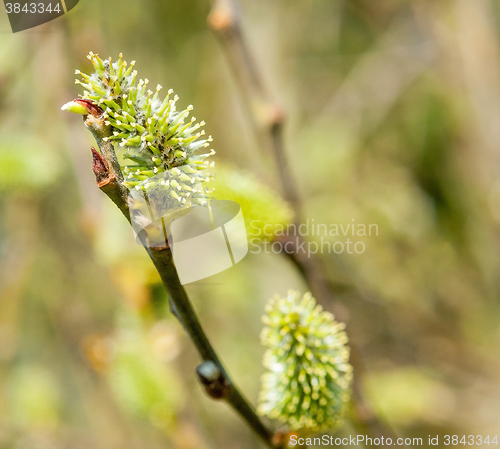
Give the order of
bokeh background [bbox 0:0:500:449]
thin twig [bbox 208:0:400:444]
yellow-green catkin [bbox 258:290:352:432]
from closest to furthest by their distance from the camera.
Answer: yellow-green catkin [bbox 258:290:352:432], thin twig [bbox 208:0:400:444], bokeh background [bbox 0:0:500:449]

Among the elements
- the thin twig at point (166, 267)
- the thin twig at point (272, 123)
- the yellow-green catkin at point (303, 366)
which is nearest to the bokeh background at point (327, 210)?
the thin twig at point (272, 123)

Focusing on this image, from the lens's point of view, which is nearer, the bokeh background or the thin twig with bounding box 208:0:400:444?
the thin twig with bounding box 208:0:400:444

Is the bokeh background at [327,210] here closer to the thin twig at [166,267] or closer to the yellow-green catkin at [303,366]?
the yellow-green catkin at [303,366]

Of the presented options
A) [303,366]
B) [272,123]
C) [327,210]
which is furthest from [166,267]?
[327,210]

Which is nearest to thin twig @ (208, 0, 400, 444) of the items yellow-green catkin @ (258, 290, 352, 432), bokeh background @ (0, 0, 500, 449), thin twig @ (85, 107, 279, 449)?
yellow-green catkin @ (258, 290, 352, 432)

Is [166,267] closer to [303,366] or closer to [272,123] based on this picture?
[303,366]

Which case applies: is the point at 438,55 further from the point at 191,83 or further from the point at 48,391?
the point at 48,391

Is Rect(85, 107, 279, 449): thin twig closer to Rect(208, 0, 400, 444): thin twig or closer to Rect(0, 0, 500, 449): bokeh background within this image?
Rect(208, 0, 400, 444): thin twig
